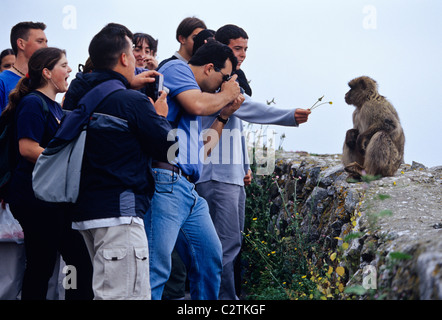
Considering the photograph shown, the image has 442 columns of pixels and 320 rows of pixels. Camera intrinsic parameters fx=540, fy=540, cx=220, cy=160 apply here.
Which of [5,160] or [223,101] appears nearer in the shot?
[223,101]

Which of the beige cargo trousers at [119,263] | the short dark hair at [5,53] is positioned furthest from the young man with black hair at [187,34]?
the beige cargo trousers at [119,263]

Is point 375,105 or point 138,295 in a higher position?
point 375,105

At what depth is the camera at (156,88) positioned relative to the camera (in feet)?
9.83

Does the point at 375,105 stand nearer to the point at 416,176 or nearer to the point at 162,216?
the point at 416,176

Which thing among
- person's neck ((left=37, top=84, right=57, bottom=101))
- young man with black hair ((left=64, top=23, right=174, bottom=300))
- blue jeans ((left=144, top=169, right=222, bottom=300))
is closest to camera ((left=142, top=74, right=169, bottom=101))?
young man with black hair ((left=64, top=23, right=174, bottom=300))

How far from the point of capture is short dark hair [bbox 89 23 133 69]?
9.30 ft

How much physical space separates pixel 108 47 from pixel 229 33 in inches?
70.1

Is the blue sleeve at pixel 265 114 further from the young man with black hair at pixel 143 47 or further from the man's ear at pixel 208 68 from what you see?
the young man with black hair at pixel 143 47

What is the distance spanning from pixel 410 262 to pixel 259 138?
15.6 ft

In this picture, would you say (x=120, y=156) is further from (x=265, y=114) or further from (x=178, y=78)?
(x=265, y=114)

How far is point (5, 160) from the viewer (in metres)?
3.71

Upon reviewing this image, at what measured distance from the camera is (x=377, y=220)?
3.45m
